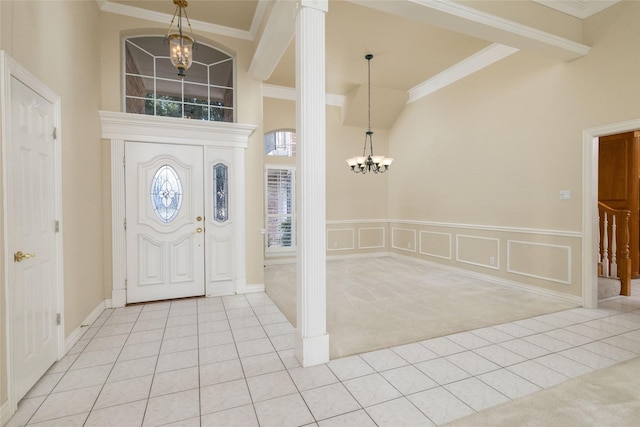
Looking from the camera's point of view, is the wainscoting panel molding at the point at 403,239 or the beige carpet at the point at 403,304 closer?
the beige carpet at the point at 403,304

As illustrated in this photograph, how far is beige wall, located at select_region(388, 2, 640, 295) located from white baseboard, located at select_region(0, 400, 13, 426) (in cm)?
568

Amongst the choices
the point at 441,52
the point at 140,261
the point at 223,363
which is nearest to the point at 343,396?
the point at 223,363

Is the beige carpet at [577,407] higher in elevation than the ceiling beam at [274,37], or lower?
lower

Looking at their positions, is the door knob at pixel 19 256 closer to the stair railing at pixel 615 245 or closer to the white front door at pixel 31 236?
the white front door at pixel 31 236

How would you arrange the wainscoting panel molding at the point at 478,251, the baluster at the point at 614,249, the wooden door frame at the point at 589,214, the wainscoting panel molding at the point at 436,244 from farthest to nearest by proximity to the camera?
the wainscoting panel molding at the point at 436,244
the wainscoting panel molding at the point at 478,251
the baluster at the point at 614,249
the wooden door frame at the point at 589,214

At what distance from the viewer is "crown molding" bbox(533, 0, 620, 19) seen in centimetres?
358

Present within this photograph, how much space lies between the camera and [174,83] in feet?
14.2

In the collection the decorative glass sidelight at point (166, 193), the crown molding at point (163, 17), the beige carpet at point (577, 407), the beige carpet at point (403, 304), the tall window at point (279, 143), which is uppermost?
the crown molding at point (163, 17)

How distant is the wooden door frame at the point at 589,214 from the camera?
3.79m

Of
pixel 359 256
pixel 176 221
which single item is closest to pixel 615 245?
pixel 359 256

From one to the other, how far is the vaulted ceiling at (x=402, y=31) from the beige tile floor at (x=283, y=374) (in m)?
3.16

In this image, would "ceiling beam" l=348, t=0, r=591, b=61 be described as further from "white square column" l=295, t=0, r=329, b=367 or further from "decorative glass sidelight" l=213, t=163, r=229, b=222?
"decorative glass sidelight" l=213, t=163, r=229, b=222

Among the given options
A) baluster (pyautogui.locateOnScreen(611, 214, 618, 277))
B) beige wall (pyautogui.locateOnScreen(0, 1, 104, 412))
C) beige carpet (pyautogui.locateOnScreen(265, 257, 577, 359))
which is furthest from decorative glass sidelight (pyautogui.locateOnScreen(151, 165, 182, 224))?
baluster (pyautogui.locateOnScreen(611, 214, 618, 277))

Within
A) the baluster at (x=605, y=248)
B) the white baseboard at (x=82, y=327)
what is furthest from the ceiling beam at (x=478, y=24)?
the white baseboard at (x=82, y=327)
